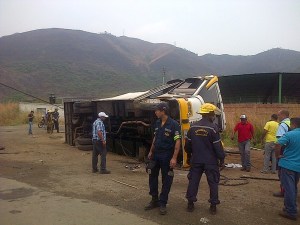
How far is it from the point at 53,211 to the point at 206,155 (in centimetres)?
261

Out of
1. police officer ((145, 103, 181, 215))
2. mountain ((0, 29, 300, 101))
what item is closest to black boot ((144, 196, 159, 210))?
police officer ((145, 103, 181, 215))

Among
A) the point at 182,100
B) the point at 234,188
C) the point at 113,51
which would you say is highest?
the point at 113,51

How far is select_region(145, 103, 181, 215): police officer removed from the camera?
606cm

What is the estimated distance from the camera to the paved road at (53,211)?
5613 millimetres

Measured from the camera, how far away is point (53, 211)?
609cm

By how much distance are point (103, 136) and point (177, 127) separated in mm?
3854

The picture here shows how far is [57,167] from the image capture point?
34.6ft

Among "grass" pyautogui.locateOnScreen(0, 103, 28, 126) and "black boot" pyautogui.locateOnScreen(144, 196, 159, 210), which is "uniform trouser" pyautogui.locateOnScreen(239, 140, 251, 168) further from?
"grass" pyautogui.locateOnScreen(0, 103, 28, 126)

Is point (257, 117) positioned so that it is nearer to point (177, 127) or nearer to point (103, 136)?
point (103, 136)

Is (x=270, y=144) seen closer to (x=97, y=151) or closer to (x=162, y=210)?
(x=97, y=151)

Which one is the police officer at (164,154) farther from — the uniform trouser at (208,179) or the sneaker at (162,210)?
the uniform trouser at (208,179)

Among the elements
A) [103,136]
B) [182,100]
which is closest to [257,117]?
[182,100]

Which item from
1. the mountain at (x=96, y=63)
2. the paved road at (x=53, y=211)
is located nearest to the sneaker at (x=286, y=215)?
the paved road at (x=53, y=211)

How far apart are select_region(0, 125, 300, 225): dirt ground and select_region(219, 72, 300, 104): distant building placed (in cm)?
1308
